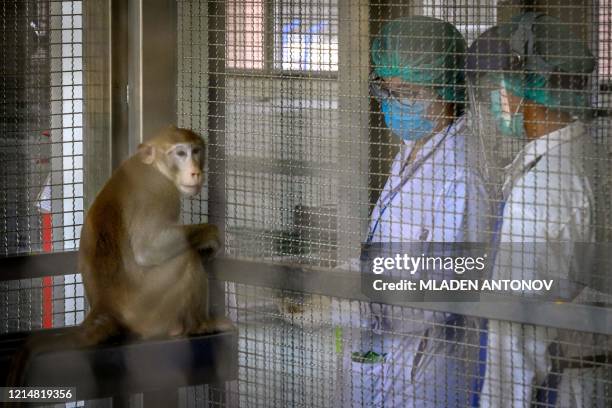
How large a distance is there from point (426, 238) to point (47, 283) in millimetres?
554

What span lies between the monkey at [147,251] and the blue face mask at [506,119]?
46 centimetres

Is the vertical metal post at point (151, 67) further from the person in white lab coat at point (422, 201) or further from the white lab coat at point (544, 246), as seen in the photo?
the white lab coat at point (544, 246)

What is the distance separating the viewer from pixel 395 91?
1.55m

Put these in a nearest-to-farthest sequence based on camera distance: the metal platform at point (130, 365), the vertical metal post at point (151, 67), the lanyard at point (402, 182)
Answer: the metal platform at point (130, 365), the vertical metal post at point (151, 67), the lanyard at point (402, 182)

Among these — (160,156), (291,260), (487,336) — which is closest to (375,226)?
(291,260)

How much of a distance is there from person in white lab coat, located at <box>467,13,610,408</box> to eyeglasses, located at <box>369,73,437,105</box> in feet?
0.31

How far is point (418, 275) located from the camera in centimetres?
136

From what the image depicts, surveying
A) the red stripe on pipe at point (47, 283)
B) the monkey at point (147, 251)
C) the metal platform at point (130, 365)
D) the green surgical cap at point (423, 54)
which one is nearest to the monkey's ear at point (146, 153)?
the monkey at point (147, 251)

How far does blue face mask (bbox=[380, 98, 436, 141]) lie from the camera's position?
1555mm

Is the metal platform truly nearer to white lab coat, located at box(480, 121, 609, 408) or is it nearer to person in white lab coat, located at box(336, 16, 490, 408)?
person in white lab coat, located at box(336, 16, 490, 408)

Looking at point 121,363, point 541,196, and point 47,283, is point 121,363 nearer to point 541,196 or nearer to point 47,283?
point 47,283

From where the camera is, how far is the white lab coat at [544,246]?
134cm

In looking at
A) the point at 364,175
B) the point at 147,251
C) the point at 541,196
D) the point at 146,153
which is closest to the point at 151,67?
the point at 146,153

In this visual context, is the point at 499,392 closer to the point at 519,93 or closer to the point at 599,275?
the point at 599,275
